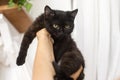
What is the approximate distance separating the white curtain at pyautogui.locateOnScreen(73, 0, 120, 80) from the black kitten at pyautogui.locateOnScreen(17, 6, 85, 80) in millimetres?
307

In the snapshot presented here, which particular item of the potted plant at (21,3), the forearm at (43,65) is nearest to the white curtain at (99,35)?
the potted plant at (21,3)

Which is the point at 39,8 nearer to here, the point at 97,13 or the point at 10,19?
the point at 10,19

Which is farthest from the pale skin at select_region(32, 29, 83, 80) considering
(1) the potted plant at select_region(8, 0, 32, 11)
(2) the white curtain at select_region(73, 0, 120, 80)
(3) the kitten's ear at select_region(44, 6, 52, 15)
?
(2) the white curtain at select_region(73, 0, 120, 80)

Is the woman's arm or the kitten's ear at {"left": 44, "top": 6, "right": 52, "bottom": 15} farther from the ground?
the kitten's ear at {"left": 44, "top": 6, "right": 52, "bottom": 15}

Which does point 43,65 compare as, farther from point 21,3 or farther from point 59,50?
point 21,3

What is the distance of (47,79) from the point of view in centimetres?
101

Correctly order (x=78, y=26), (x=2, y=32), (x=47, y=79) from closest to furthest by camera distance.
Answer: (x=47, y=79) → (x=2, y=32) → (x=78, y=26)

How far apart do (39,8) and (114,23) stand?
1.54 ft

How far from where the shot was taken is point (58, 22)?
43.4 inches

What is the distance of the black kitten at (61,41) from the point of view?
99 cm

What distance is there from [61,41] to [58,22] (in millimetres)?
111

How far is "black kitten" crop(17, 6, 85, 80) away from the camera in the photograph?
992mm

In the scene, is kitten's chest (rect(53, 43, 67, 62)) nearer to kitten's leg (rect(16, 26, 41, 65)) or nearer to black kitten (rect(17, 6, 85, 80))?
black kitten (rect(17, 6, 85, 80))

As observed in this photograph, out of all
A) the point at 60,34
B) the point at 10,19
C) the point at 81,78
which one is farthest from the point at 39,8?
the point at 81,78
